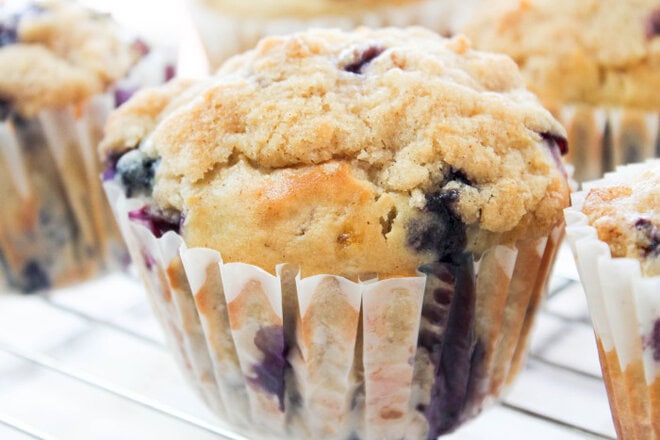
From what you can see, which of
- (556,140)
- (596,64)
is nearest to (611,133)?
(596,64)

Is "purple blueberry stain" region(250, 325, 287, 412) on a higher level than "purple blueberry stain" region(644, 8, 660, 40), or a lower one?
lower

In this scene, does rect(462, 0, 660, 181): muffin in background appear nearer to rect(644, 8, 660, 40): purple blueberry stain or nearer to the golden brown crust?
rect(644, 8, 660, 40): purple blueberry stain

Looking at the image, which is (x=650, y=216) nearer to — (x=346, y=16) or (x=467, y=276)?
(x=467, y=276)

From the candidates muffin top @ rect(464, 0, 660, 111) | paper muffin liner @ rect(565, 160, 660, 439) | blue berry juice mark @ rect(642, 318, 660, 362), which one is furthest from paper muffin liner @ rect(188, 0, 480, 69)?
blue berry juice mark @ rect(642, 318, 660, 362)

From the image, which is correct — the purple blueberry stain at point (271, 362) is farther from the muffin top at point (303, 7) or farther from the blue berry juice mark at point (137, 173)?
the muffin top at point (303, 7)

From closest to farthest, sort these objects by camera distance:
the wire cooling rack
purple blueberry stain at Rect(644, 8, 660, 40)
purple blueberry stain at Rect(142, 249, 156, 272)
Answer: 1. purple blueberry stain at Rect(142, 249, 156, 272)
2. the wire cooling rack
3. purple blueberry stain at Rect(644, 8, 660, 40)

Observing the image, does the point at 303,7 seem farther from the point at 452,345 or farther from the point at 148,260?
the point at 452,345

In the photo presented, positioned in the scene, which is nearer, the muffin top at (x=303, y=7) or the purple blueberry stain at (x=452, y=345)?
the purple blueberry stain at (x=452, y=345)

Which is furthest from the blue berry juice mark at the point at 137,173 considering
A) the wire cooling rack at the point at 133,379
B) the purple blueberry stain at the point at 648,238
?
the purple blueberry stain at the point at 648,238
